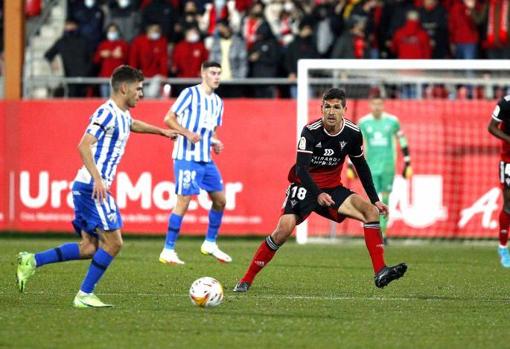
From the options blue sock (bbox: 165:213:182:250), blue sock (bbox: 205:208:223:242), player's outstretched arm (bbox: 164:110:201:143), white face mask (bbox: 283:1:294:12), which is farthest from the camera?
white face mask (bbox: 283:1:294:12)

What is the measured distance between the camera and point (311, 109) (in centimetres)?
2133

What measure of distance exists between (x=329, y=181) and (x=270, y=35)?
10.9 metres

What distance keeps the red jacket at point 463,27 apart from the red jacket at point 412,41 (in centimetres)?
62

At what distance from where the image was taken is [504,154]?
15539 millimetres

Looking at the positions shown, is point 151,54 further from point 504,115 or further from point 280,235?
point 280,235

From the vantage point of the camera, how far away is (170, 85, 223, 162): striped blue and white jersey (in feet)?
52.3

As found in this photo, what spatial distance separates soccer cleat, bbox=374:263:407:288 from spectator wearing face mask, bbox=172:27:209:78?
11981 mm

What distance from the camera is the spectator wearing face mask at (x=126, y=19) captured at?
2391 centimetres

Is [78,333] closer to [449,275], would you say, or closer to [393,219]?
[449,275]

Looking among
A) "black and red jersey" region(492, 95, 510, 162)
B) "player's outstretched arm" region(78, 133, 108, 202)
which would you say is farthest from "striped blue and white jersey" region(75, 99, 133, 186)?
"black and red jersey" region(492, 95, 510, 162)

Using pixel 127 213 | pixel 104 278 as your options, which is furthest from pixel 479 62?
pixel 104 278

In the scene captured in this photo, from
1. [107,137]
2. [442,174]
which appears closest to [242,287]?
[107,137]

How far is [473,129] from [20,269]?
11783 mm

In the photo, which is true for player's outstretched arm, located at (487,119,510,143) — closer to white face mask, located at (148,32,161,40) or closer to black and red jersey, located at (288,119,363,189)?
black and red jersey, located at (288,119,363,189)
